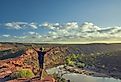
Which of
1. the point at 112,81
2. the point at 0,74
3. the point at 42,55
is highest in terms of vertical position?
the point at 42,55

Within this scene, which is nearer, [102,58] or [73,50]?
[102,58]

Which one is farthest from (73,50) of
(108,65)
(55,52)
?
(108,65)

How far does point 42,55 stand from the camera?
39219 millimetres

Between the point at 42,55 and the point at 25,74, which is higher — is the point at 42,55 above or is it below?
above

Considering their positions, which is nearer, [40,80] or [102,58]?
[40,80]

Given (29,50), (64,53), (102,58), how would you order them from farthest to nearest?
(64,53) < (102,58) < (29,50)

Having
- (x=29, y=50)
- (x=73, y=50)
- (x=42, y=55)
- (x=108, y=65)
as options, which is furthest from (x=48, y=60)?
(x=42, y=55)

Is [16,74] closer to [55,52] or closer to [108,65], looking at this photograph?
[108,65]

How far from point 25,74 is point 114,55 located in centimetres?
10189

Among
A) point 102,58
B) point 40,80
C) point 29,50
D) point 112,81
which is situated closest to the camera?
point 40,80

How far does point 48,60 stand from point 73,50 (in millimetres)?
49289

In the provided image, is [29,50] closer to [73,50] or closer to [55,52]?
[55,52]

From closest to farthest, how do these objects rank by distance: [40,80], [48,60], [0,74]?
[40,80] → [0,74] → [48,60]

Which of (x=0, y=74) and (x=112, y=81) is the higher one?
(x=0, y=74)
